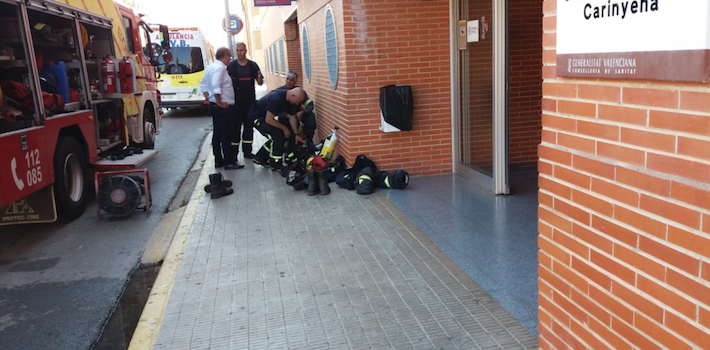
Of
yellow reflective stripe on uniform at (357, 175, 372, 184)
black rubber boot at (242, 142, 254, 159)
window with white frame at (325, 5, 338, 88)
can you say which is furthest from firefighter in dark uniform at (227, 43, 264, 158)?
yellow reflective stripe on uniform at (357, 175, 372, 184)

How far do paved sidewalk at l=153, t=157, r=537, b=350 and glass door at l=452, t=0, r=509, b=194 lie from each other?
1497 mm

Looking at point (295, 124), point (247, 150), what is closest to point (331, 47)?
point (295, 124)

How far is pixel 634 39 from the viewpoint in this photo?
7.13 ft

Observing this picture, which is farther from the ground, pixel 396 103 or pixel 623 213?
pixel 396 103

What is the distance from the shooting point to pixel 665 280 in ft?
7.09

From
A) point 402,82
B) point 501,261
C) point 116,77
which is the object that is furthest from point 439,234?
point 116,77

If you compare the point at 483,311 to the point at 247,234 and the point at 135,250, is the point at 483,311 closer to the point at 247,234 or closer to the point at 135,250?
the point at 247,234

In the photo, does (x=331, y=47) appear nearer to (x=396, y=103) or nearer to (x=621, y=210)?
(x=396, y=103)

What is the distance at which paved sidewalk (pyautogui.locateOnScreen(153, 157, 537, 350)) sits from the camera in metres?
3.74

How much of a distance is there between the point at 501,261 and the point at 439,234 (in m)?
0.90

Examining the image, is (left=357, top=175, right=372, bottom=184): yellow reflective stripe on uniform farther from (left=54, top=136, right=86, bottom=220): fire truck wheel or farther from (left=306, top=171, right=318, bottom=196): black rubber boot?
(left=54, top=136, right=86, bottom=220): fire truck wheel

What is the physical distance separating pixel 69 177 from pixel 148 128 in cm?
398

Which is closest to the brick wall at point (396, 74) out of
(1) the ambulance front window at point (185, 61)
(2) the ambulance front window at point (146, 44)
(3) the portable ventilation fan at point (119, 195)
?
(3) the portable ventilation fan at point (119, 195)

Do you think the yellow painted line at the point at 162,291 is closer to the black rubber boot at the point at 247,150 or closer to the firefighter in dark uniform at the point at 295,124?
the firefighter in dark uniform at the point at 295,124
